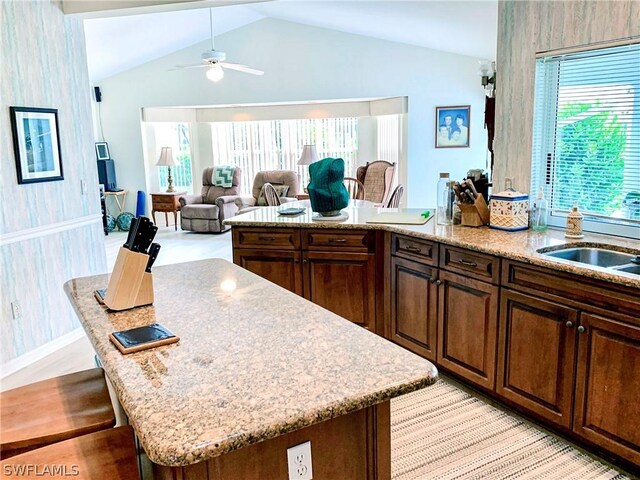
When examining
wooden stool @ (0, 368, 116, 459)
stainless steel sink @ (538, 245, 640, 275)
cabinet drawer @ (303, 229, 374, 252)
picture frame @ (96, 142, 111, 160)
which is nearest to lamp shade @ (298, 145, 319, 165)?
picture frame @ (96, 142, 111, 160)

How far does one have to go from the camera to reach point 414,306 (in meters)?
3.06

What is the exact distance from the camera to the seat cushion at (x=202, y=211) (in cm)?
844

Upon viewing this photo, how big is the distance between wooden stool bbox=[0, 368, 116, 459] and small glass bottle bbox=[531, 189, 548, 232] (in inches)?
95.7

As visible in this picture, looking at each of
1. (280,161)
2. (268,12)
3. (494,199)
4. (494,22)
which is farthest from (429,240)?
(280,161)

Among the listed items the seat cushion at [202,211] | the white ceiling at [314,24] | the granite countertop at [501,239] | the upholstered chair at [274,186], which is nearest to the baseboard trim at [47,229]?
the granite countertop at [501,239]

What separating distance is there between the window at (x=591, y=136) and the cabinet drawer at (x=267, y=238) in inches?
61.6

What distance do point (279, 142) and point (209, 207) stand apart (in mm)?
2227

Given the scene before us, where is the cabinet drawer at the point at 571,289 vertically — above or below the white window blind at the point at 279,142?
below

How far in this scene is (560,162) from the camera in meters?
2.95

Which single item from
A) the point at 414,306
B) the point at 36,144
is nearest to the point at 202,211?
the point at 36,144

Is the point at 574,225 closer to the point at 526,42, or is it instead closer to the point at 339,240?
the point at 526,42

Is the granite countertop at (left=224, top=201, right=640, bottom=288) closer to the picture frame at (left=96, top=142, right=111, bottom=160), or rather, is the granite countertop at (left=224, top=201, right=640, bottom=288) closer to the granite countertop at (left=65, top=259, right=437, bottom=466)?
the granite countertop at (left=65, top=259, right=437, bottom=466)

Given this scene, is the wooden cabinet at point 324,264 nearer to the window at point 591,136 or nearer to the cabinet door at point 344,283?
the cabinet door at point 344,283

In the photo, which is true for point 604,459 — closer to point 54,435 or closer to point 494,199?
point 494,199
